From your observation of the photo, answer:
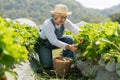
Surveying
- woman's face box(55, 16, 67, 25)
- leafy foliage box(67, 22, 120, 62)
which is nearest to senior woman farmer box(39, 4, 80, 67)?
woman's face box(55, 16, 67, 25)

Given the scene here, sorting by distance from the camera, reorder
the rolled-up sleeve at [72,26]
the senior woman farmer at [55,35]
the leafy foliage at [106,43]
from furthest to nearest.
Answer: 1. the rolled-up sleeve at [72,26]
2. the senior woman farmer at [55,35]
3. the leafy foliage at [106,43]

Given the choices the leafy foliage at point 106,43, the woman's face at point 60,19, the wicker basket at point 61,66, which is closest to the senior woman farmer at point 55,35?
the woman's face at point 60,19

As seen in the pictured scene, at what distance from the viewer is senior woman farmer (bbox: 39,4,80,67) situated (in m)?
6.85

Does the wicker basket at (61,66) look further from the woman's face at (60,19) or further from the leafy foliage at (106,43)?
the woman's face at (60,19)

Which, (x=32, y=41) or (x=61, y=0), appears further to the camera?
(x=61, y=0)

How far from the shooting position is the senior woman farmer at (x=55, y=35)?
22.5ft

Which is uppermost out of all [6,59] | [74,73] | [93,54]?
[6,59]

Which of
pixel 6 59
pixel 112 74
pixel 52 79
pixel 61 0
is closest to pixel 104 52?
pixel 112 74

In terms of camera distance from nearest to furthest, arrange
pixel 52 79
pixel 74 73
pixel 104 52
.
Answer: pixel 104 52, pixel 52 79, pixel 74 73

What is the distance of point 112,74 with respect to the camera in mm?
5504

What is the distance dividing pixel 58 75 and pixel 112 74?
54.5 inches

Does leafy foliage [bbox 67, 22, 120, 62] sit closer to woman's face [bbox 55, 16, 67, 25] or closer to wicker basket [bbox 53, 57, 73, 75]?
wicker basket [bbox 53, 57, 73, 75]

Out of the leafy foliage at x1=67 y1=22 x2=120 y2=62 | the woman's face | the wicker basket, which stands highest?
the woman's face

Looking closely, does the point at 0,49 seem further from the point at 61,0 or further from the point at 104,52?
the point at 61,0
